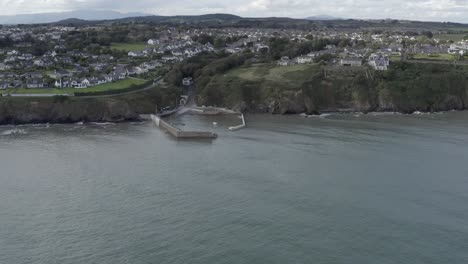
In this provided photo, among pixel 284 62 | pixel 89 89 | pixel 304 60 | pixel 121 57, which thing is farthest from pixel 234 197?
pixel 121 57

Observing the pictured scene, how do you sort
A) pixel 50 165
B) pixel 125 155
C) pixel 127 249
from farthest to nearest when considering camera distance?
pixel 125 155
pixel 50 165
pixel 127 249

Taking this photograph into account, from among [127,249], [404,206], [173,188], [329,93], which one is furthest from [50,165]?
[329,93]

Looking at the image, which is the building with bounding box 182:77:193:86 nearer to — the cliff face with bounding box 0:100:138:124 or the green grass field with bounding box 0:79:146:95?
the green grass field with bounding box 0:79:146:95

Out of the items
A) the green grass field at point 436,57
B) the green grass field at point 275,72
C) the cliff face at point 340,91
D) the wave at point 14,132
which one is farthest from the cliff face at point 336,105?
the wave at point 14,132

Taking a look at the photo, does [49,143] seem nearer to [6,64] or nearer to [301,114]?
[301,114]

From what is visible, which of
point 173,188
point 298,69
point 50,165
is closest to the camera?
point 173,188

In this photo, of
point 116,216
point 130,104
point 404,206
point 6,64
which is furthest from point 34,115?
point 404,206

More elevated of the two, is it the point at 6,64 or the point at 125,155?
the point at 6,64

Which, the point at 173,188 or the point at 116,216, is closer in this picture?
the point at 116,216

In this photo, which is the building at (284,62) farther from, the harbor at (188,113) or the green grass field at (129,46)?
the green grass field at (129,46)

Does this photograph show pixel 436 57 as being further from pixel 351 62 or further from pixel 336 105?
pixel 336 105
